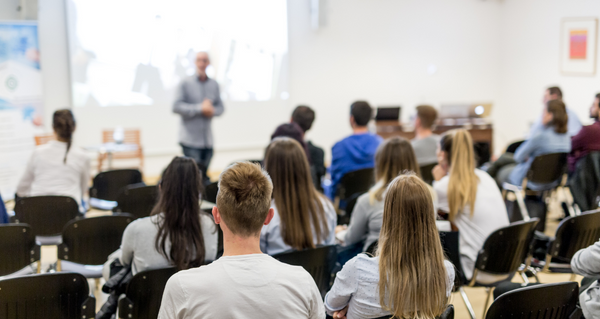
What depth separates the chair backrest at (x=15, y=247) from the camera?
8.87 ft

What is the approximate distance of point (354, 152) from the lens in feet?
14.6

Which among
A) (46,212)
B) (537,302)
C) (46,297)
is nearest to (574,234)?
(537,302)

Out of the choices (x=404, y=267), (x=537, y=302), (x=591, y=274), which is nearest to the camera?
(x=404, y=267)

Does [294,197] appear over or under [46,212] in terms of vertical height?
over

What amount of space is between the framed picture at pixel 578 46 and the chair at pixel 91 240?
711cm

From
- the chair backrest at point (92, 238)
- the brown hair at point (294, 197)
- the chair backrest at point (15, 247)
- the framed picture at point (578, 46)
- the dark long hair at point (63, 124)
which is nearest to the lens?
the brown hair at point (294, 197)

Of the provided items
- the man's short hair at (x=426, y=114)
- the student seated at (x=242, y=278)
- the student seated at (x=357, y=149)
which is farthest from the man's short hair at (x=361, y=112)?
the student seated at (x=242, y=278)

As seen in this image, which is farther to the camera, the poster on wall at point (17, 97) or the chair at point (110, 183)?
the poster on wall at point (17, 97)

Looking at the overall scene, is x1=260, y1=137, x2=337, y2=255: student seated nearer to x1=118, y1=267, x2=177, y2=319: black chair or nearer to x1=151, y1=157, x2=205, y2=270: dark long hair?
x1=151, y1=157, x2=205, y2=270: dark long hair

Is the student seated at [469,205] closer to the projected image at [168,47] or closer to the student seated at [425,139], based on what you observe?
the student seated at [425,139]

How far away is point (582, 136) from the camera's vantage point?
4.62 meters

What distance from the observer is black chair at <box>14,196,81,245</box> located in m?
3.41

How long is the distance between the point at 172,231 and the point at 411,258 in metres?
1.08

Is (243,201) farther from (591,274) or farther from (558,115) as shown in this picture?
(558,115)
